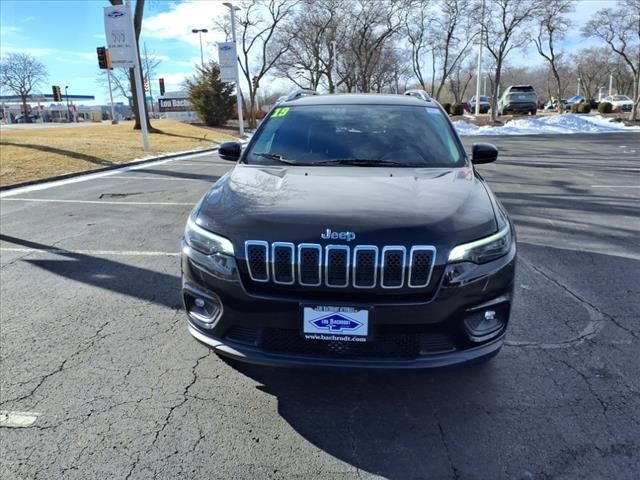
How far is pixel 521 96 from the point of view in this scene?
110 feet

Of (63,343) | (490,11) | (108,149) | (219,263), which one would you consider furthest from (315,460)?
(490,11)

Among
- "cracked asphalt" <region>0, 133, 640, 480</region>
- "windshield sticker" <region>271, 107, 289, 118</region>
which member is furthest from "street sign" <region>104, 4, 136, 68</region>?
"windshield sticker" <region>271, 107, 289, 118</region>

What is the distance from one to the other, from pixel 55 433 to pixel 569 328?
11.3 ft

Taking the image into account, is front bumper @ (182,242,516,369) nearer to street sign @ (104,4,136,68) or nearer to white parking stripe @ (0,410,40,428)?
white parking stripe @ (0,410,40,428)

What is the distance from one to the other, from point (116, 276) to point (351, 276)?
332 cm

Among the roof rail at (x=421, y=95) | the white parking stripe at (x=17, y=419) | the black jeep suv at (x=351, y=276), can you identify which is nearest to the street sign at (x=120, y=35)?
the roof rail at (x=421, y=95)

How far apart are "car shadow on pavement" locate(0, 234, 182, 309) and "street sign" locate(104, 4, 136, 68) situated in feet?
43.7

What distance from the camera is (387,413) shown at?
8.79 feet

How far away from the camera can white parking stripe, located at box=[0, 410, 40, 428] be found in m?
2.60

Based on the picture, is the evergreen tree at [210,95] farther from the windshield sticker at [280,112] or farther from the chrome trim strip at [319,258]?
the chrome trim strip at [319,258]

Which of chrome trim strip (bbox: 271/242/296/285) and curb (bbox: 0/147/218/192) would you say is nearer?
chrome trim strip (bbox: 271/242/296/285)

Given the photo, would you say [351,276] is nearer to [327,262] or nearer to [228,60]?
[327,262]

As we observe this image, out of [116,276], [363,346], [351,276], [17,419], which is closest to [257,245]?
[351,276]

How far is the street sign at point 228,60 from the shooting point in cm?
2512
